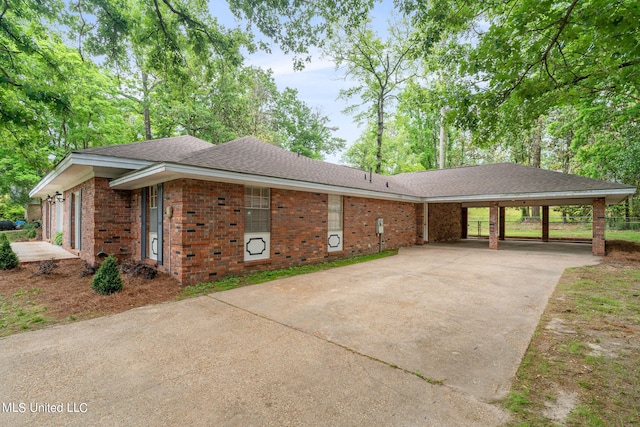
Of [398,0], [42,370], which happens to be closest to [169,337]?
[42,370]

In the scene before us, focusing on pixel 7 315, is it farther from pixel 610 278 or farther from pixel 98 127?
pixel 98 127

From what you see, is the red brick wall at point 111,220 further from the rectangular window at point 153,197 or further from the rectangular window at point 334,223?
the rectangular window at point 334,223

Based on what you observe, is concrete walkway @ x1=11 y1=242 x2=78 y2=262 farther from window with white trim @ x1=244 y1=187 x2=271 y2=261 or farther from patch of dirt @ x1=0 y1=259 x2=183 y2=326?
window with white trim @ x1=244 y1=187 x2=271 y2=261

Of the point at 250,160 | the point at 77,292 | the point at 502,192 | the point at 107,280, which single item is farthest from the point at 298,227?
the point at 502,192

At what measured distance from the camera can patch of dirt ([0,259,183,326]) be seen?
4570 millimetres

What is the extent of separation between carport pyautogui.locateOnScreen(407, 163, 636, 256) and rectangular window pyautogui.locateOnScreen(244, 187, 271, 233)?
30.3ft

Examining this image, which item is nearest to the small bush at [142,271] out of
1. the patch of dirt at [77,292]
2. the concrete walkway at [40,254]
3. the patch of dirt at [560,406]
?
the patch of dirt at [77,292]

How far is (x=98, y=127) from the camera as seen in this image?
16328 mm

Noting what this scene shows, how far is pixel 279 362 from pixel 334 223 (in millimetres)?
7098

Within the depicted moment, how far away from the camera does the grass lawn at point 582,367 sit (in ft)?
7.00

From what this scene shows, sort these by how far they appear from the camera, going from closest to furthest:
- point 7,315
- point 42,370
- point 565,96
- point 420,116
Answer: point 42,370 → point 7,315 → point 565,96 → point 420,116

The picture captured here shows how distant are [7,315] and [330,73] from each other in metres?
23.2

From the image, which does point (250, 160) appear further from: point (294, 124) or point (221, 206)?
point (294, 124)

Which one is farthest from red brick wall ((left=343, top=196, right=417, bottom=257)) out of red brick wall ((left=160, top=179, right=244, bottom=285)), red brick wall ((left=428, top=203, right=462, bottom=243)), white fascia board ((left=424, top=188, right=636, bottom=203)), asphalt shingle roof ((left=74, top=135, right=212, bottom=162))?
asphalt shingle roof ((left=74, top=135, right=212, bottom=162))
